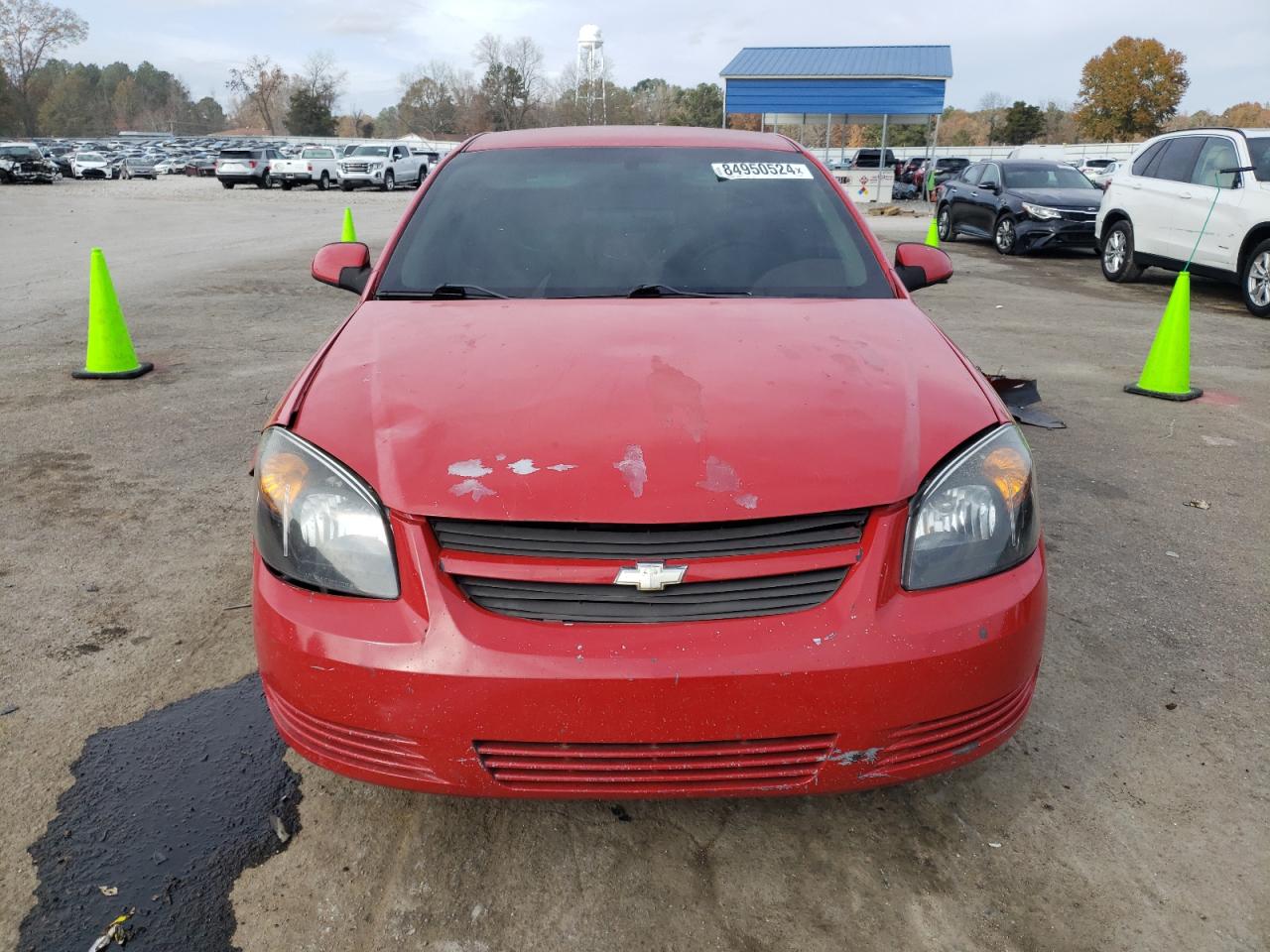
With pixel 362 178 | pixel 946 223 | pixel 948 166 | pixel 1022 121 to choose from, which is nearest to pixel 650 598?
pixel 946 223

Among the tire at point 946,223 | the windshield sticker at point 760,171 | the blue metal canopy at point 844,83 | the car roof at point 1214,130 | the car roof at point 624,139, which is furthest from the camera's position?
the blue metal canopy at point 844,83

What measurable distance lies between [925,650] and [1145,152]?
12132 millimetres

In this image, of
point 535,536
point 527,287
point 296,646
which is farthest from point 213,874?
point 527,287

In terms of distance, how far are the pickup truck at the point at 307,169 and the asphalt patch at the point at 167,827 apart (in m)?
36.0

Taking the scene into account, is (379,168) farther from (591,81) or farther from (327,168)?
(591,81)

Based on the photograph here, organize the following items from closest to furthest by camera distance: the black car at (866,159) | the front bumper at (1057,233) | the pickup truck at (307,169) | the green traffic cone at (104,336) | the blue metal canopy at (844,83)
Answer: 1. the green traffic cone at (104,336)
2. the front bumper at (1057,233)
3. the blue metal canopy at (844,83)
4. the pickup truck at (307,169)
5. the black car at (866,159)

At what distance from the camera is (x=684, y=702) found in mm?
1736

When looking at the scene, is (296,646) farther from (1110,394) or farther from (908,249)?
(1110,394)

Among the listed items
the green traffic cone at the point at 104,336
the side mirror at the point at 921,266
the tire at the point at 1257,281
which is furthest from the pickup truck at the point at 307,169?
the side mirror at the point at 921,266

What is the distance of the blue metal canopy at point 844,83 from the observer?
3412cm

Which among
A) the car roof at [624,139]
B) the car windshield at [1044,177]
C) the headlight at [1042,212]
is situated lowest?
the headlight at [1042,212]

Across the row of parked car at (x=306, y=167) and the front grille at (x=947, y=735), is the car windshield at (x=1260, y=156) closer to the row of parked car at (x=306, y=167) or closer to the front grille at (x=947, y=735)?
the front grille at (x=947, y=735)

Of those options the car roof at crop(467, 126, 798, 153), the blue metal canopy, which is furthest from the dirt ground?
the blue metal canopy

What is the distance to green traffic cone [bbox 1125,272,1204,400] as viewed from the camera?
629cm
